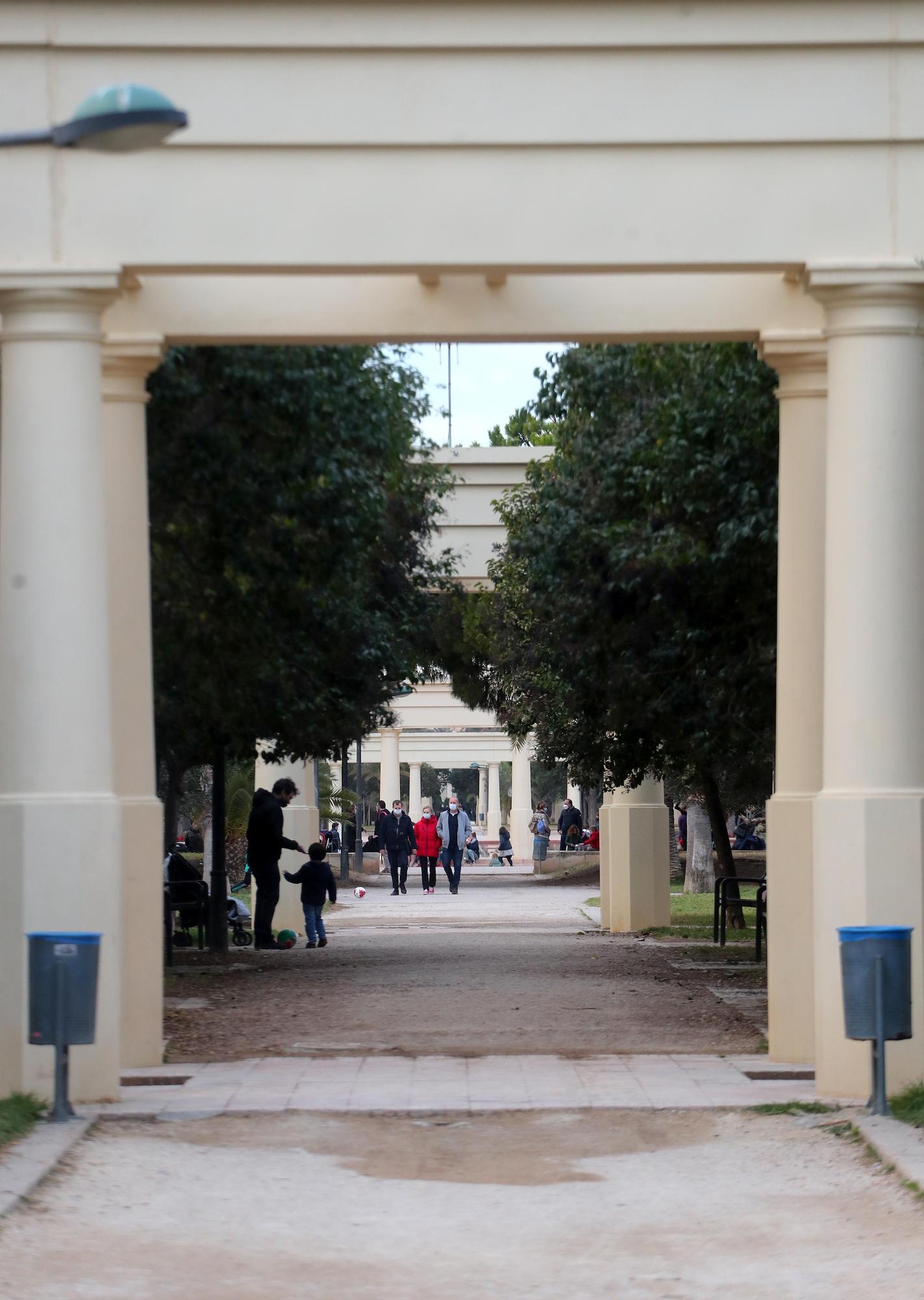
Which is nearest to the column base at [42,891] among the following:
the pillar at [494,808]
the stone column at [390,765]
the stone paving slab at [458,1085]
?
the stone paving slab at [458,1085]

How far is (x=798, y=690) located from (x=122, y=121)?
6.18 m

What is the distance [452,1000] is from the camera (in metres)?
14.7

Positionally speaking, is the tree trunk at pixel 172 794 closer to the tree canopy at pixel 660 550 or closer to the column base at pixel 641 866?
the tree canopy at pixel 660 550

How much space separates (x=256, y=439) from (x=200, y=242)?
3426mm

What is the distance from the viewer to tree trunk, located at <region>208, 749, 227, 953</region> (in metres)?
19.3

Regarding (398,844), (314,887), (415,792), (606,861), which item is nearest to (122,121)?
(314,887)

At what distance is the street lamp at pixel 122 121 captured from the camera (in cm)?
603

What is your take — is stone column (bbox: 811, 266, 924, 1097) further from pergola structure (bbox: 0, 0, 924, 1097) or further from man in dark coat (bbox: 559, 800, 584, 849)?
man in dark coat (bbox: 559, 800, 584, 849)

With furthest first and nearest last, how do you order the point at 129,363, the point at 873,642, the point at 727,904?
1. the point at 727,904
2. the point at 129,363
3. the point at 873,642

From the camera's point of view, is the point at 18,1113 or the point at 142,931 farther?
the point at 142,931

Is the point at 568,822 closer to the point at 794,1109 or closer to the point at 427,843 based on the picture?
the point at 427,843

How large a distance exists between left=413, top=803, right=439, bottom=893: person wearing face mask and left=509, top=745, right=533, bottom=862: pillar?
14.9 m

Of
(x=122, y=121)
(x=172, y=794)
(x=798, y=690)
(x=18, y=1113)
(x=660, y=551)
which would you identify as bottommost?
(x=18, y=1113)

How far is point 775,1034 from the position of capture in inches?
424
